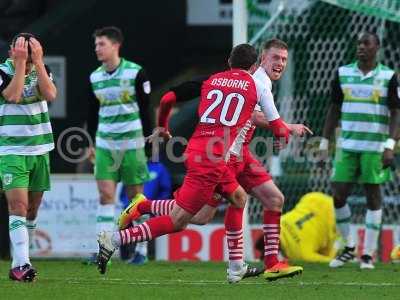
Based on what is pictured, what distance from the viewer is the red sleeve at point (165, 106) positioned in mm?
10430

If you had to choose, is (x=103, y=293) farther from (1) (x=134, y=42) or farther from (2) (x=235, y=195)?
(1) (x=134, y=42)

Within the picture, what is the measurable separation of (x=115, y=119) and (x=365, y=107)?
2.43 meters

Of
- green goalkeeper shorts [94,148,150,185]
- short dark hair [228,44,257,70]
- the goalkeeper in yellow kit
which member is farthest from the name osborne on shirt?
the goalkeeper in yellow kit

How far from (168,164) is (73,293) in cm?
729

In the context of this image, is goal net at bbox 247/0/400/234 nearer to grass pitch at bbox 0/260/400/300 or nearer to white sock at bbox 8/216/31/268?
grass pitch at bbox 0/260/400/300

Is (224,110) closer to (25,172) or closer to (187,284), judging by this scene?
(187,284)

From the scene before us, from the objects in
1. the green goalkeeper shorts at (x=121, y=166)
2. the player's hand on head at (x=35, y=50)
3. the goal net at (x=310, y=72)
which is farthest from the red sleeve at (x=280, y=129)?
the goal net at (x=310, y=72)

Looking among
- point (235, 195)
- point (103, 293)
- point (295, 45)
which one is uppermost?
point (295, 45)

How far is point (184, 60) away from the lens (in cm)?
2047

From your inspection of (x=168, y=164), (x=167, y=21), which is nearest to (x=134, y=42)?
(x=167, y=21)

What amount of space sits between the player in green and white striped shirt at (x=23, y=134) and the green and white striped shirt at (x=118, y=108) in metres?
2.45

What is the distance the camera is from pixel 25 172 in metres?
10.4

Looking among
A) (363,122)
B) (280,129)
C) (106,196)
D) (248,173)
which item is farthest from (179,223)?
(363,122)

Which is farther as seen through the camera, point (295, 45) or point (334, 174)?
point (295, 45)
